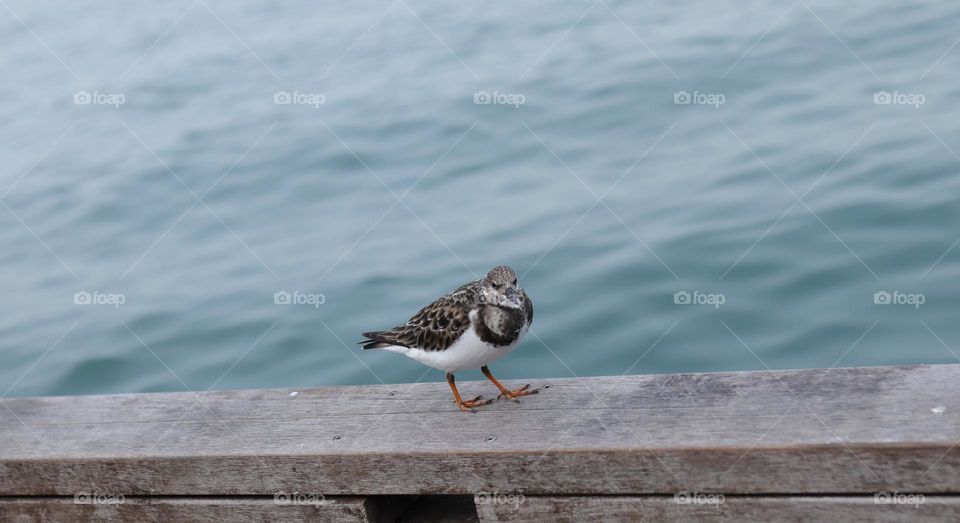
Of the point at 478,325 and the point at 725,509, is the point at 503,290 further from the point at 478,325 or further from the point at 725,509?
the point at 725,509

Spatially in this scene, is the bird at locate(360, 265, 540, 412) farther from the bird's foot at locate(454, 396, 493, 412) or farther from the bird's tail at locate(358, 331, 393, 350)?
the bird's tail at locate(358, 331, 393, 350)

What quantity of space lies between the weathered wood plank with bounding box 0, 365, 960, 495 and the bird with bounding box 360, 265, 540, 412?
15 centimetres

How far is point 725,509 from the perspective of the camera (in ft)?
10.2

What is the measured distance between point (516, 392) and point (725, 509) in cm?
105

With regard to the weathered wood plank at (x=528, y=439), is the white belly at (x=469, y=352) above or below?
above

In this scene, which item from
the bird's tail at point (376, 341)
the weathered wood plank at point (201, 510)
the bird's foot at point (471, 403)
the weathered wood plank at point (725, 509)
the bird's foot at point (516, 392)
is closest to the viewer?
the weathered wood plank at point (725, 509)

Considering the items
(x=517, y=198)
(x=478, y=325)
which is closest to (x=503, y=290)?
(x=478, y=325)

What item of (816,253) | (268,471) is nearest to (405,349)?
(268,471)

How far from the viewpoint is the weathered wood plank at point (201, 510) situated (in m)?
3.54

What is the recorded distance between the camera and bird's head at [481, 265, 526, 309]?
13.7 feet

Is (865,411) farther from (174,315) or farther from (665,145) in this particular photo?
(665,145)

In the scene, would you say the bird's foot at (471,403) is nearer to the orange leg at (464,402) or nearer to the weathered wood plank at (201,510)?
the orange leg at (464,402)

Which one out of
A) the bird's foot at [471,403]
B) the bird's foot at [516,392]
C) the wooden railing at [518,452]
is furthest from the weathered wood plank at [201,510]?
the bird's foot at [516,392]

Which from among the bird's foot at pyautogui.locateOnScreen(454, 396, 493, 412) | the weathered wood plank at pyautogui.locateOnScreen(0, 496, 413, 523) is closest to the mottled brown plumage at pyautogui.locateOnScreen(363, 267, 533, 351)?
the bird's foot at pyautogui.locateOnScreen(454, 396, 493, 412)
